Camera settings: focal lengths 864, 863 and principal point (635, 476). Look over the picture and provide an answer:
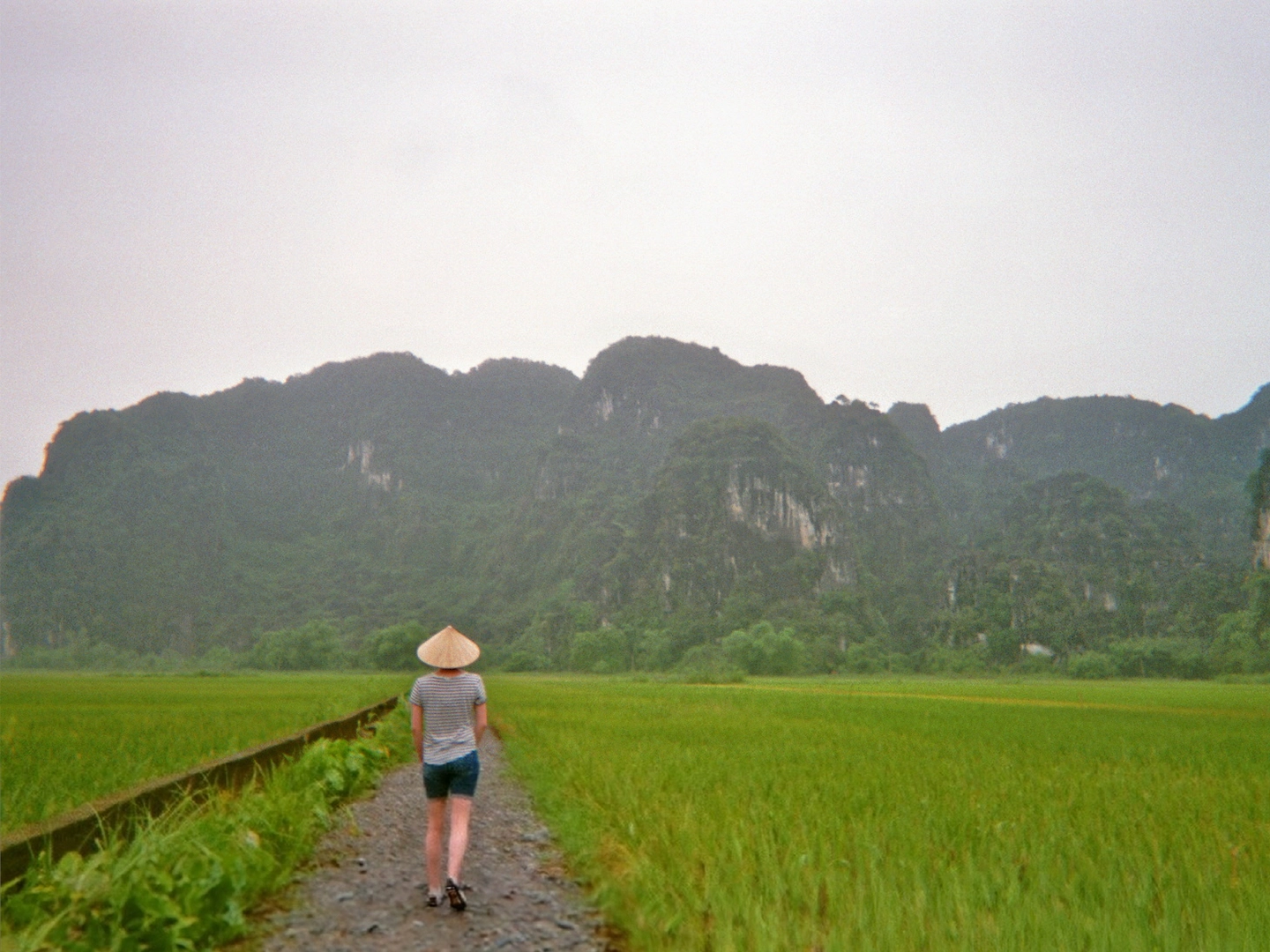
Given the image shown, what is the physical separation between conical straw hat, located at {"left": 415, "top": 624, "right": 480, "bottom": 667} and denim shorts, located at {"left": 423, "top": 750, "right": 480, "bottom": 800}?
48cm

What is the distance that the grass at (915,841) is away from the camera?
3248mm

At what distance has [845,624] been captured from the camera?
85625mm

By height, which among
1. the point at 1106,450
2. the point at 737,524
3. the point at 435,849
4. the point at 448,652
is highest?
the point at 1106,450

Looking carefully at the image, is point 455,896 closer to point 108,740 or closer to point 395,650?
point 108,740

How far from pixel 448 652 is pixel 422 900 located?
1.24m

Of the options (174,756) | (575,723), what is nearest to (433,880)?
(174,756)

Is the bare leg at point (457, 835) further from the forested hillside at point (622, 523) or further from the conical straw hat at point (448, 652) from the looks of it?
the forested hillside at point (622, 523)

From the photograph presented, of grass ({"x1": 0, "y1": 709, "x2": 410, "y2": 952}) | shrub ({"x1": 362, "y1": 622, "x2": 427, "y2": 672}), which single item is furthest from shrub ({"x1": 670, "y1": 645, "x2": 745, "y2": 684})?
grass ({"x1": 0, "y1": 709, "x2": 410, "y2": 952})

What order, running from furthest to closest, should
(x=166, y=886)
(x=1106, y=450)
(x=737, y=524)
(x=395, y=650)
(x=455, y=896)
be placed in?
(x=1106, y=450), (x=737, y=524), (x=395, y=650), (x=455, y=896), (x=166, y=886)

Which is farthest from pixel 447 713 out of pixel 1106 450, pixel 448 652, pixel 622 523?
pixel 1106 450

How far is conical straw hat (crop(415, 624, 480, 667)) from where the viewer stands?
439 centimetres

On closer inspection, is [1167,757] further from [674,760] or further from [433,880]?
[433,880]

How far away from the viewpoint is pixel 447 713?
4402mm

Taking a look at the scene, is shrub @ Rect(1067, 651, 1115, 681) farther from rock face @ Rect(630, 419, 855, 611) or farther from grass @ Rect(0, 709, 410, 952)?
grass @ Rect(0, 709, 410, 952)
